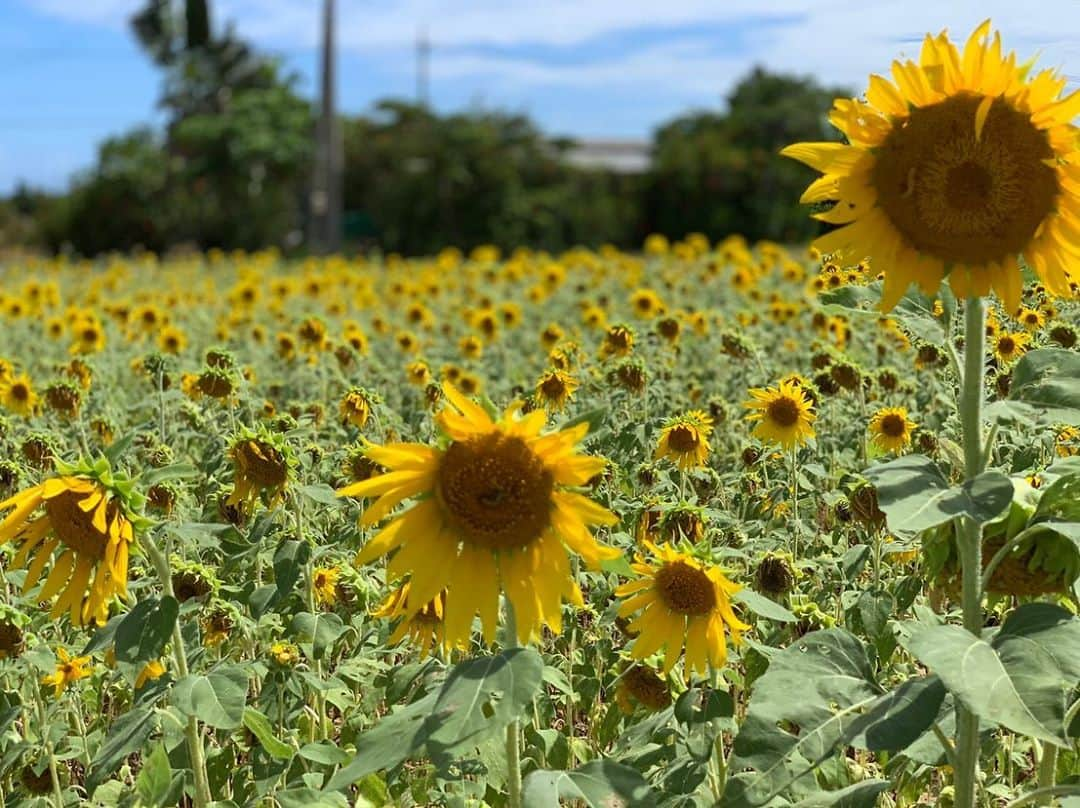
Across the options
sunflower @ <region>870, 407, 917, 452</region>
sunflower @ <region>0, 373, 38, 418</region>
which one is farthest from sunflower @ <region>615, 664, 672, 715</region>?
sunflower @ <region>0, 373, 38, 418</region>

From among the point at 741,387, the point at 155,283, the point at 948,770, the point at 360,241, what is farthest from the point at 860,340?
the point at 360,241

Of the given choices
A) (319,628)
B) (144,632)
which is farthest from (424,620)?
(144,632)

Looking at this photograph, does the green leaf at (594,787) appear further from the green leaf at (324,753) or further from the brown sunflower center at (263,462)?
the brown sunflower center at (263,462)

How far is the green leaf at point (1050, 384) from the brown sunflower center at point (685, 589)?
1.78ft

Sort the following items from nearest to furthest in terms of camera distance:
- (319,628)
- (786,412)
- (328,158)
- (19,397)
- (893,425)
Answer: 1. (319,628)
2. (786,412)
3. (893,425)
4. (19,397)
5. (328,158)

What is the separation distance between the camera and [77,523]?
167 centimetres

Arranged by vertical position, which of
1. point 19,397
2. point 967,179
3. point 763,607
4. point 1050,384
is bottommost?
point 19,397

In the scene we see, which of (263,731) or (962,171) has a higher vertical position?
(962,171)

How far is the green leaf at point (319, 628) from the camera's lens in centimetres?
209

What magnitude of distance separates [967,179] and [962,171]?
0.01 metres

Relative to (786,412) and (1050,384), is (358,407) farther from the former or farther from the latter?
(1050,384)

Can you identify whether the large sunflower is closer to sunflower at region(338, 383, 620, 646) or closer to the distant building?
sunflower at region(338, 383, 620, 646)

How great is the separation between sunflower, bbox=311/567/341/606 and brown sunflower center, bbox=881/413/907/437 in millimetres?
1474

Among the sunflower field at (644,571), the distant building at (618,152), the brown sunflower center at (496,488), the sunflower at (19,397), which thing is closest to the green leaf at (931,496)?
the sunflower field at (644,571)
